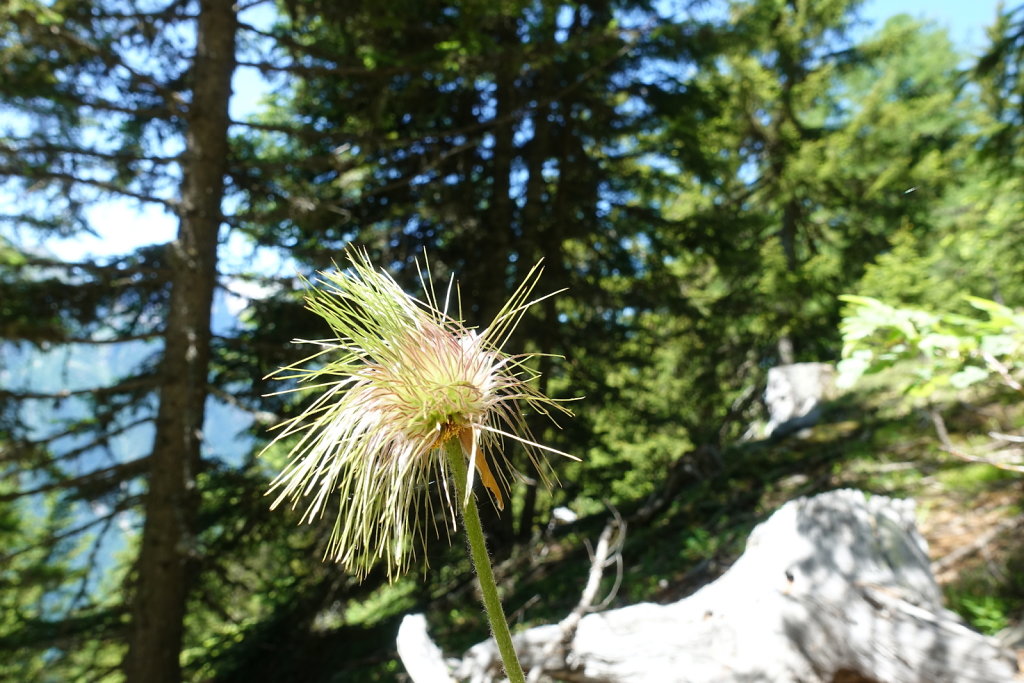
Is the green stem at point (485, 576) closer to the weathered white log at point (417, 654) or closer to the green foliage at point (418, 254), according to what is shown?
the weathered white log at point (417, 654)

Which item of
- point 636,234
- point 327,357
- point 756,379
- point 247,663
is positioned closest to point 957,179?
point 756,379

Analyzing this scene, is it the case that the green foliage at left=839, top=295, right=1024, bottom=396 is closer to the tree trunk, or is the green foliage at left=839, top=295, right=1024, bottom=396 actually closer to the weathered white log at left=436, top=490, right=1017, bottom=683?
the weathered white log at left=436, top=490, right=1017, bottom=683

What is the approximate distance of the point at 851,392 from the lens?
38.0 ft

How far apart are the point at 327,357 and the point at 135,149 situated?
151 inches

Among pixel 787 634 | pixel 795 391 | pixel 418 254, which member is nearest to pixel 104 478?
pixel 418 254

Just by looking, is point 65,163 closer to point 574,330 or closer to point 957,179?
point 574,330

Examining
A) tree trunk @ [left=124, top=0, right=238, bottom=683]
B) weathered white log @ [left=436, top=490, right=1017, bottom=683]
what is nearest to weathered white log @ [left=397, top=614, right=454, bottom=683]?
weathered white log @ [left=436, top=490, right=1017, bottom=683]

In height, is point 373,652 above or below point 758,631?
below

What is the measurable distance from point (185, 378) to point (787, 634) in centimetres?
478

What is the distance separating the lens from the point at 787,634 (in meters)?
2.55

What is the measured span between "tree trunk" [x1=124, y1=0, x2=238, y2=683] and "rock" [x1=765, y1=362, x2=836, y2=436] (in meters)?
9.14

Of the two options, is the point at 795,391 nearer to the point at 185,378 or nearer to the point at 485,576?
the point at 185,378

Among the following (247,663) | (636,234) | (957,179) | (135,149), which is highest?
(957,179)

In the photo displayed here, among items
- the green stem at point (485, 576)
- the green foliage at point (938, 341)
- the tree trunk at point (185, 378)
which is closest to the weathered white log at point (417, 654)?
the green stem at point (485, 576)
